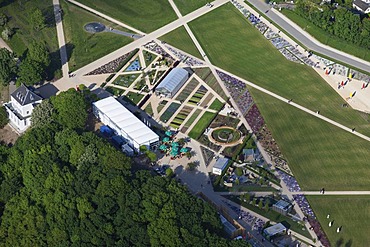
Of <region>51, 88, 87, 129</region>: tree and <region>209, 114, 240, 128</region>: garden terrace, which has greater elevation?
<region>209, 114, 240, 128</region>: garden terrace

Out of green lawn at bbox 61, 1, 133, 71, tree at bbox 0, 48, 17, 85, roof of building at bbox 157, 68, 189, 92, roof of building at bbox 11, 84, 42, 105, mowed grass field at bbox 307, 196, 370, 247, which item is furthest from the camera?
green lawn at bbox 61, 1, 133, 71

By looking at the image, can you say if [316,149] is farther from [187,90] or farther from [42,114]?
[42,114]

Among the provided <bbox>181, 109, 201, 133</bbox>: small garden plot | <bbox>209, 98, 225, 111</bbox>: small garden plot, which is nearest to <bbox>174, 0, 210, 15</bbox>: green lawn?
<bbox>209, 98, 225, 111</bbox>: small garden plot

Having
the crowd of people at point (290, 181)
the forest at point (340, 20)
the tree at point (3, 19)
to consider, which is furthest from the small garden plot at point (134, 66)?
the forest at point (340, 20)

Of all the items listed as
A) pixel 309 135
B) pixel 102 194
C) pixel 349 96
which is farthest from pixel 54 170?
pixel 349 96

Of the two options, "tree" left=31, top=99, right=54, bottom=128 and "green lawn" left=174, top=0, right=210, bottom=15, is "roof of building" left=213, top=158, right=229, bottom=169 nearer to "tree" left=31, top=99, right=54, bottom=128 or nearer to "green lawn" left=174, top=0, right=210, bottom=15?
"tree" left=31, top=99, right=54, bottom=128

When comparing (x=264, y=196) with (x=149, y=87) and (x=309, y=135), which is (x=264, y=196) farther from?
(x=149, y=87)

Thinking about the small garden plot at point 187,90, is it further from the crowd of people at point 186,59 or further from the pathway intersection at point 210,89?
the crowd of people at point 186,59
